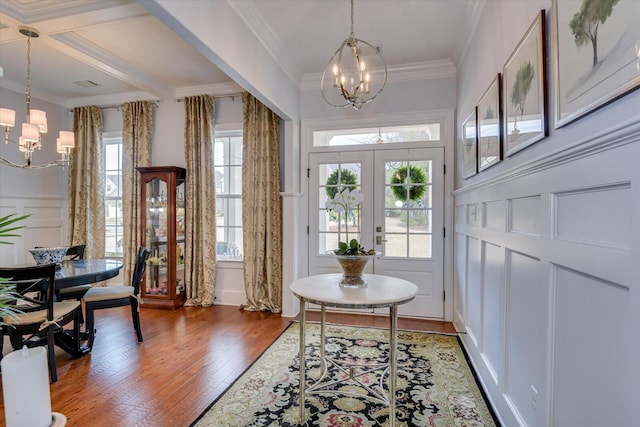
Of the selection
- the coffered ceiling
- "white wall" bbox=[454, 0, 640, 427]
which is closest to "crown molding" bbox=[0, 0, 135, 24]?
the coffered ceiling

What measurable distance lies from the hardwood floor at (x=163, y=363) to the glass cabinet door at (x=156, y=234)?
1.28 feet

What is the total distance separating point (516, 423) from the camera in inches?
64.7

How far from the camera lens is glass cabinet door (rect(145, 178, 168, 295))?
14.0ft

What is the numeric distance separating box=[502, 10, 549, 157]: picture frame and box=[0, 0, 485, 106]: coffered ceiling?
108 cm

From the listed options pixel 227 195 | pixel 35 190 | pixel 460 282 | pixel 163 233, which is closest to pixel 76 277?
pixel 163 233

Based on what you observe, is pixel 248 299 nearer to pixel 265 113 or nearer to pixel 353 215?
pixel 353 215

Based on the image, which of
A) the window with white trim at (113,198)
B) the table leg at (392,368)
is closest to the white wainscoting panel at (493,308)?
the table leg at (392,368)

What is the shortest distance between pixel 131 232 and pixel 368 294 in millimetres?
3961

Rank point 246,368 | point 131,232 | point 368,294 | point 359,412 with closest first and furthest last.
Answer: point 368,294 → point 359,412 → point 246,368 → point 131,232

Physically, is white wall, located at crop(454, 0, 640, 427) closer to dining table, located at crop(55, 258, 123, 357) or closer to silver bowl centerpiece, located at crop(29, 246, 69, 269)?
dining table, located at crop(55, 258, 123, 357)

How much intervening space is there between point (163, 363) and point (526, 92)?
3.20m

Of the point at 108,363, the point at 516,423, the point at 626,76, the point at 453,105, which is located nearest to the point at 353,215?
the point at 453,105

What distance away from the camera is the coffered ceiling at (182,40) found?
254 cm

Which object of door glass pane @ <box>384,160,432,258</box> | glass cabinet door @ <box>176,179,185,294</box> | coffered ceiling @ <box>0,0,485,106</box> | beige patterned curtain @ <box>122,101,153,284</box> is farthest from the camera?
beige patterned curtain @ <box>122,101,153,284</box>
